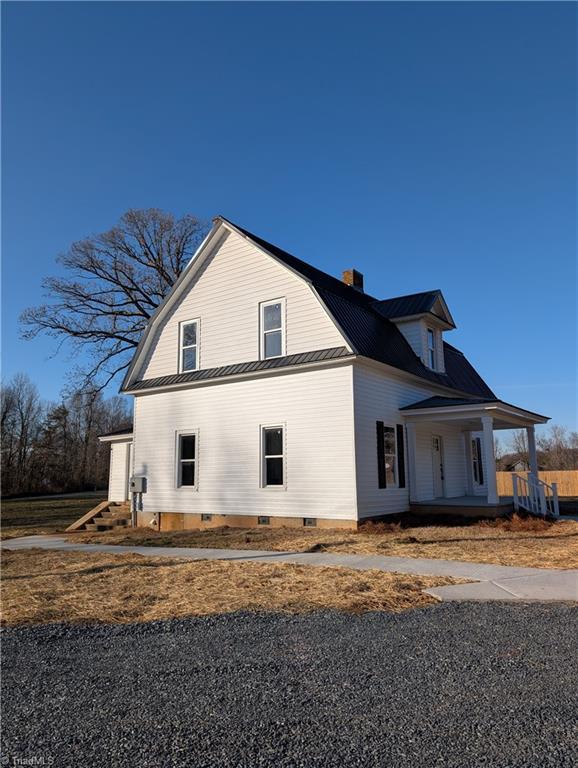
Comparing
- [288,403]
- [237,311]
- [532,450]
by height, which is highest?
[237,311]

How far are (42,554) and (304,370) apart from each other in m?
7.25

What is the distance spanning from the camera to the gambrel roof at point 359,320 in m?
14.0

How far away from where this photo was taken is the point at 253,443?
14680 mm

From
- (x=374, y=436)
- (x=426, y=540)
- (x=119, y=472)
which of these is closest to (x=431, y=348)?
(x=374, y=436)

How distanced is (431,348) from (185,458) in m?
8.66

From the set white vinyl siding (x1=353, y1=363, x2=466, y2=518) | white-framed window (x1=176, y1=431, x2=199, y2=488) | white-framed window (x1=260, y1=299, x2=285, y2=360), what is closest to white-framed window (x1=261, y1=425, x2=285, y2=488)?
white-framed window (x1=260, y1=299, x2=285, y2=360)

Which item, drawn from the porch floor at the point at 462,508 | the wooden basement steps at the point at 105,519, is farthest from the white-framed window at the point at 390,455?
the wooden basement steps at the point at 105,519

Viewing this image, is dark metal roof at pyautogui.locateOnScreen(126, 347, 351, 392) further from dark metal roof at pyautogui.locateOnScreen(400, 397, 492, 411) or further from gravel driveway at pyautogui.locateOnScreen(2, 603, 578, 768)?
gravel driveway at pyautogui.locateOnScreen(2, 603, 578, 768)

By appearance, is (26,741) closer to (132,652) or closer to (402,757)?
(132,652)

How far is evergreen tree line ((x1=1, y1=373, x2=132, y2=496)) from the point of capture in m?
45.3

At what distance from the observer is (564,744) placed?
2.88 meters

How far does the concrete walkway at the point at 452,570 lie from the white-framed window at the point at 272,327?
234 inches

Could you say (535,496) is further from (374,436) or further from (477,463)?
(477,463)

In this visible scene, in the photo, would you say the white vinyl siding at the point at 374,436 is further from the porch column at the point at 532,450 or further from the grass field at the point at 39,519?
the grass field at the point at 39,519
